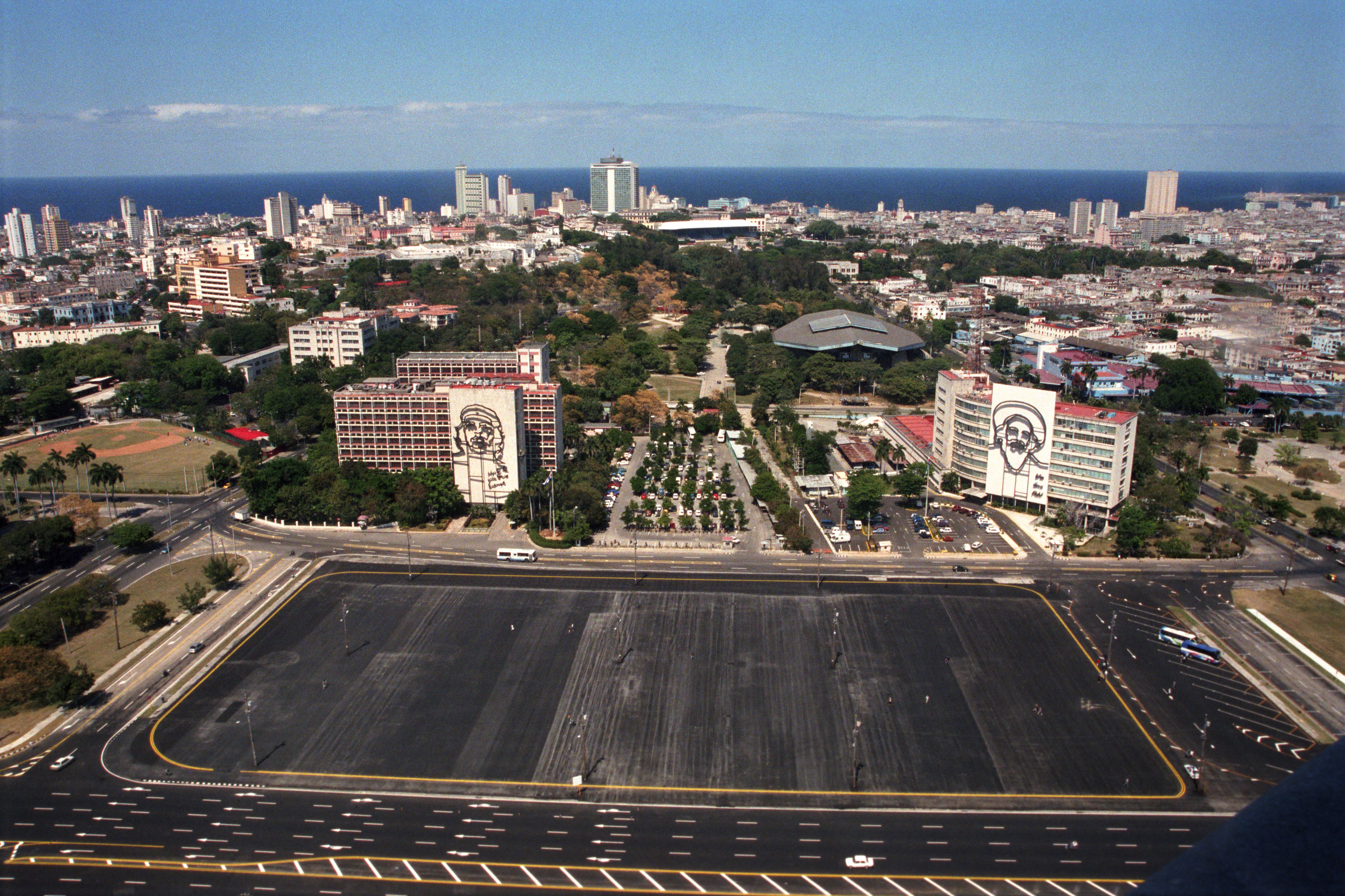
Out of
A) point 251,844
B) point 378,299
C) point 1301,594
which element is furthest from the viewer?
point 378,299

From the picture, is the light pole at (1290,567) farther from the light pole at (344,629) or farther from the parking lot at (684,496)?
the light pole at (344,629)

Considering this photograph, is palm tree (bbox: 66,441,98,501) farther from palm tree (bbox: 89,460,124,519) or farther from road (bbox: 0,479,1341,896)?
road (bbox: 0,479,1341,896)

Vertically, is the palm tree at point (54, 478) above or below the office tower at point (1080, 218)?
below

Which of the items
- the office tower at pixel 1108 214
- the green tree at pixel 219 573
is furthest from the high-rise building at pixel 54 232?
the office tower at pixel 1108 214

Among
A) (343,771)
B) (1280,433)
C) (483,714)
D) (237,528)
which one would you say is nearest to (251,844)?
(343,771)

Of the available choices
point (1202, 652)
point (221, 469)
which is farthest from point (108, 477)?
point (1202, 652)

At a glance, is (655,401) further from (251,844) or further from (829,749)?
(251,844)

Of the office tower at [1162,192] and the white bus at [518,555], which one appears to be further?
the office tower at [1162,192]
